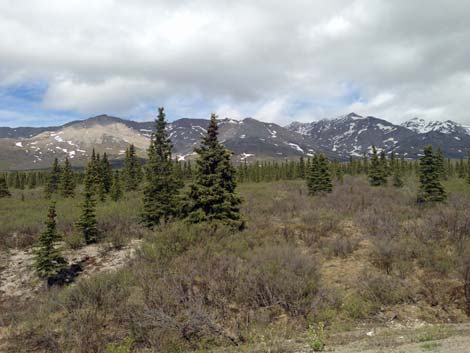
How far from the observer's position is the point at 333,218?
A: 22281 mm

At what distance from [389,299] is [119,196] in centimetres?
4056

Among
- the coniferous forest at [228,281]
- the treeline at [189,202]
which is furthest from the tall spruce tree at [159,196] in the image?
the coniferous forest at [228,281]

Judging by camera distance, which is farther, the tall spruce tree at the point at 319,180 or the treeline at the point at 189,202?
the tall spruce tree at the point at 319,180

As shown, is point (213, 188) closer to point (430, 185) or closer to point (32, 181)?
point (430, 185)

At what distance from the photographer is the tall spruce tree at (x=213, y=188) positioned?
748 inches

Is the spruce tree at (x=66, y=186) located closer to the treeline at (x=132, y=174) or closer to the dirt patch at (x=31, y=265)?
the treeline at (x=132, y=174)

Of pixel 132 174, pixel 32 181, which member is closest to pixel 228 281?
pixel 132 174

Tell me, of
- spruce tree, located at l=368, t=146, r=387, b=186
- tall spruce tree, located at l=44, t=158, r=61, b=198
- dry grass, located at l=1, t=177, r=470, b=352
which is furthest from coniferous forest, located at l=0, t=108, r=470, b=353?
spruce tree, located at l=368, t=146, r=387, b=186

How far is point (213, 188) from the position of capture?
62.9 ft

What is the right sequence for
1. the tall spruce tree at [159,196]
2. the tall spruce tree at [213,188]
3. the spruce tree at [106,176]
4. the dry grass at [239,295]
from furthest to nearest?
the spruce tree at [106,176] → the tall spruce tree at [159,196] → the tall spruce tree at [213,188] → the dry grass at [239,295]

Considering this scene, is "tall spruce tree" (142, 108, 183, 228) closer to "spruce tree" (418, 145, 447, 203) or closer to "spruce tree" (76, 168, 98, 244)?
"spruce tree" (76, 168, 98, 244)

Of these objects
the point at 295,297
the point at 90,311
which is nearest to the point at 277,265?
the point at 295,297

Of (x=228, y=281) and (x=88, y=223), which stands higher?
(x=88, y=223)

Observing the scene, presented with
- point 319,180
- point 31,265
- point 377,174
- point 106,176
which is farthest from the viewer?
point 377,174
